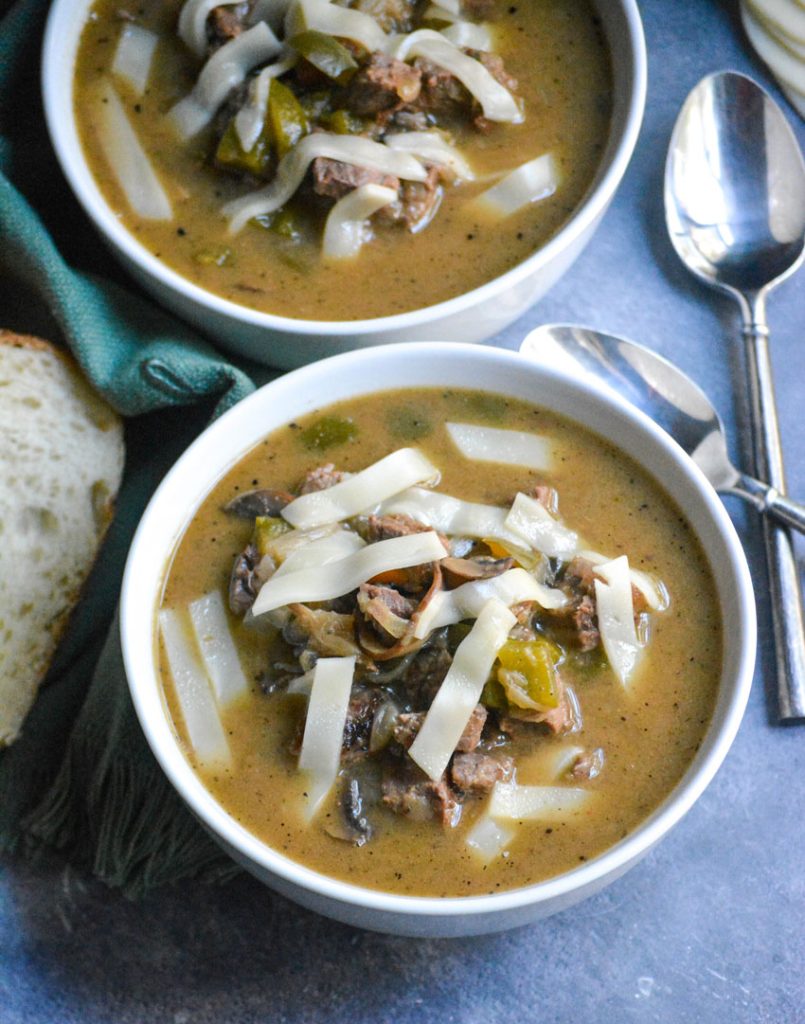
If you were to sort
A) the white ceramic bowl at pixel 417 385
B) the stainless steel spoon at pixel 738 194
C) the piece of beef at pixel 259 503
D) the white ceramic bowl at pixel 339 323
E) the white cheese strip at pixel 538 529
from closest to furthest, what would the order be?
1. the white ceramic bowl at pixel 417 385
2. the white cheese strip at pixel 538 529
3. the piece of beef at pixel 259 503
4. the white ceramic bowl at pixel 339 323
5. the stainless steel spoon at pixel 738 194

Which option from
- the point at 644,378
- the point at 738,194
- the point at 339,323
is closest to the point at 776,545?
the point at 644,378

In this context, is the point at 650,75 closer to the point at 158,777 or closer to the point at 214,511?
the point at 214,511

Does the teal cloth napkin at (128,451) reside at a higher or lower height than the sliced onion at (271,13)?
lower

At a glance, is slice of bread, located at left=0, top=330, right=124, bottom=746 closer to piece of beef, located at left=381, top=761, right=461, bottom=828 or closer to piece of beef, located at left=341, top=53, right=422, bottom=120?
piece of beef, located at left=341, top=53, right=422, bottom=120

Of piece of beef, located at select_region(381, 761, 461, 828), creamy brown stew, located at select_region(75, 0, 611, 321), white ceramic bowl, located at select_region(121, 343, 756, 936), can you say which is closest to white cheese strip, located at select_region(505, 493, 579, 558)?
white ceramic bowl, located at select_region(121, 343, 756, 936)

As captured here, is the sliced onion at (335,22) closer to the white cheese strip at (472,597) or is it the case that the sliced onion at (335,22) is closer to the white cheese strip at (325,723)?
the white cheese strip at (472,597)

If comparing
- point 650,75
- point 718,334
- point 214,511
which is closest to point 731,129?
point 650,75

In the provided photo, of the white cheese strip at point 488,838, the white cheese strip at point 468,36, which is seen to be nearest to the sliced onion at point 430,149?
the white cheese strip at point 468,36
